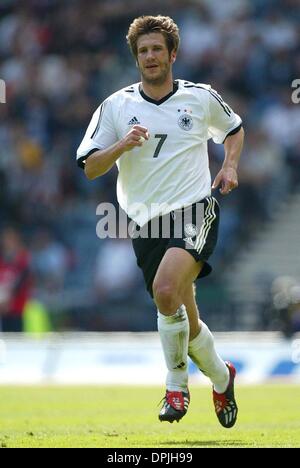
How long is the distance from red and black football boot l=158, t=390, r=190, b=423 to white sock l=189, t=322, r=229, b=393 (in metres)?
0.48

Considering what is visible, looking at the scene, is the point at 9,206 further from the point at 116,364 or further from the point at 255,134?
the point at 116,364

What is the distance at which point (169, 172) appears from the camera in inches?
292

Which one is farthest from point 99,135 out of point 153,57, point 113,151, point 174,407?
point 174,407

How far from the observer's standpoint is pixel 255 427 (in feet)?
26.2

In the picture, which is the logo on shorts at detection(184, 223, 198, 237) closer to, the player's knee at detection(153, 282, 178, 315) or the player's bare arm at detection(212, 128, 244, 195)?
the player's bare arm at detection(212, 128, 244, 195)

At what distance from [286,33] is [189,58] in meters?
1.66

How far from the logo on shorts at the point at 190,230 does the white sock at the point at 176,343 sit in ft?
1.54

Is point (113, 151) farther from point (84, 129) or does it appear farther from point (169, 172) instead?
point (84, 129)

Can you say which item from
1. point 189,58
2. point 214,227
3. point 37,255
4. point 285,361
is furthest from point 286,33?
point 214,227

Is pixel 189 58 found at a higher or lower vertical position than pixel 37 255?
higher

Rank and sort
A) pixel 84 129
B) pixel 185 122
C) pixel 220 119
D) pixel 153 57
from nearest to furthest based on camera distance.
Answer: pixel 153 57 < pixel 185 122 < pixel 220 119 < pixel 84 129

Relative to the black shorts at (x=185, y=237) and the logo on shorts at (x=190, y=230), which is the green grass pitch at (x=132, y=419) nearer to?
the black shorts at (x=185, y=237)

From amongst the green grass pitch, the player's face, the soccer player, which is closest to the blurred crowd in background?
the green grass pitch

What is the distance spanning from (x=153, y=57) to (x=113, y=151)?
75 centimetres
